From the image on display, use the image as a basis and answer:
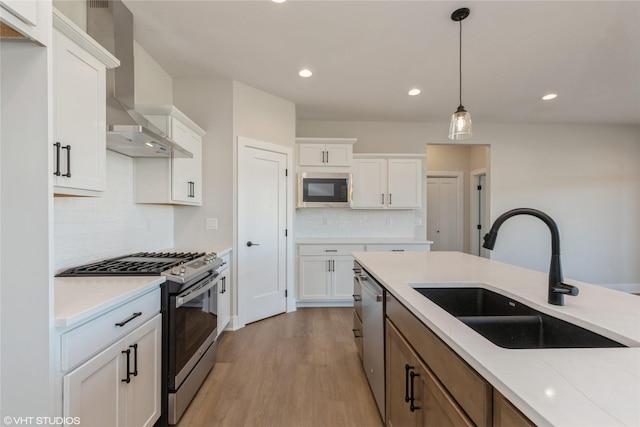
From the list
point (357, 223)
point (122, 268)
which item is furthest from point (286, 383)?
point (357, 223)

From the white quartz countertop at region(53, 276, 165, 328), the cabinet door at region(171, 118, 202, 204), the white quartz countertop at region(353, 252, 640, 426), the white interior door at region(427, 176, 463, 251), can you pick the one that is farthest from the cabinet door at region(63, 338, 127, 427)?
the white interior door at region(427, 176, 463, 251)

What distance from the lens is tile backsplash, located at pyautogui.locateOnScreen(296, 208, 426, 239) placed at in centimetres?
435

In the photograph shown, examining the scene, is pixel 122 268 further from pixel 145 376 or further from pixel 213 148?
pixel 213 148

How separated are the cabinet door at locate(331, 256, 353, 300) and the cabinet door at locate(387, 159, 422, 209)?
1.15 m

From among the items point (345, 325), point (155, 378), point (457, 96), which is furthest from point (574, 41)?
point (155, 378)

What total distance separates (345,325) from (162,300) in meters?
2.14

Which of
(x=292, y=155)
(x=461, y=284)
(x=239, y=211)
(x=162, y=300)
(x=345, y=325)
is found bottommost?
(x=345, y=325)

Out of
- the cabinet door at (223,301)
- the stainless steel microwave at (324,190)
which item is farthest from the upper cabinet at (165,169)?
the stainless steel microwave at (324,190)

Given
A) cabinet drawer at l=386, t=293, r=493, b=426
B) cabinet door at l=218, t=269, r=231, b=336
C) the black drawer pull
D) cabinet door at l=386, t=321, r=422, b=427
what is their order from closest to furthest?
cabinet drawer at l=386, t=293, r=493, b=426
cabinet door at l=386, t=321, r=422, b=427
the black drawer pull
cabinet door at l=218, t=269, r=231, b=336

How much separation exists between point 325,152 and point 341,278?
175 centimetres

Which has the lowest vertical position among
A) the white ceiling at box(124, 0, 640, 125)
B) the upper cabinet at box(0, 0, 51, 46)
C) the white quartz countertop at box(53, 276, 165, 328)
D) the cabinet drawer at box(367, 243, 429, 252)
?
the cabinet drawer at box(367, 243, 429, 252)

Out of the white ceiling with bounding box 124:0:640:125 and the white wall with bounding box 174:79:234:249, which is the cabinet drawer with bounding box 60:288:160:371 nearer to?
the white wall with bounding box 174:79:234:249

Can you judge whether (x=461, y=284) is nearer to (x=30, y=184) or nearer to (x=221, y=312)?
(x=30, y=184)

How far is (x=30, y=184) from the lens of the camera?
963 millimetres
